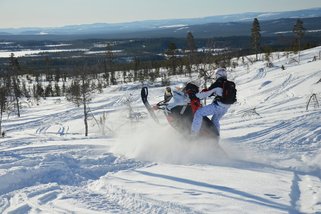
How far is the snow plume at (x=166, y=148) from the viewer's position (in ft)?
24.9

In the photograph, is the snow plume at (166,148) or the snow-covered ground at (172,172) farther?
the snow plume at (166,148)

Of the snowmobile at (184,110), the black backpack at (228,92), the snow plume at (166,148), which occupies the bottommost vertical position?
the snow plume at (166,148)

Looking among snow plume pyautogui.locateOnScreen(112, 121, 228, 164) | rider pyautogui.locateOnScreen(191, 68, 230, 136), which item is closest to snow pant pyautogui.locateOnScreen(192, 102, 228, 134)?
rider pyautogui.locateOnScreen(191, 68, 230, 136)

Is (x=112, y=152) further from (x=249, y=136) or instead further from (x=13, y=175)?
(x=249, y=136)

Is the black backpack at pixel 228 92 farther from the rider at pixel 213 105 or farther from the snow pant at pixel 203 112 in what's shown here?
the snow pant at pixel 203 112

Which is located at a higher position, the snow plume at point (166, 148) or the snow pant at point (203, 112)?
the snow pant at point (203, 112)

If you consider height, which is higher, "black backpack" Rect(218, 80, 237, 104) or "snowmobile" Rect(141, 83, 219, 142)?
"black backpack" Rect(218, 80, 237, 104)

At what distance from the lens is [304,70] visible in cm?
2473

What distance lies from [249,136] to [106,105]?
30934 mm

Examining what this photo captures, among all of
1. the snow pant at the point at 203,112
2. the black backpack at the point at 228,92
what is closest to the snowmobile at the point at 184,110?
the snow pant at the point at 203,112

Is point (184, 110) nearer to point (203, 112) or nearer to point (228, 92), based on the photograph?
point (203, 112)

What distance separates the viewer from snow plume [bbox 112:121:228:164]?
7590 mm

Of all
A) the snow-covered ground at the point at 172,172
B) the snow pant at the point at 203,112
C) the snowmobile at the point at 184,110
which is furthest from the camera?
the snowmobile at the point at 184,110

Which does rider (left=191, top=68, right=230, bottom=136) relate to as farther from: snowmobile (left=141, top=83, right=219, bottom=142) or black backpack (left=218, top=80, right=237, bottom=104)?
snowmobile (left=141, top=83, right=219, bottom=142)
